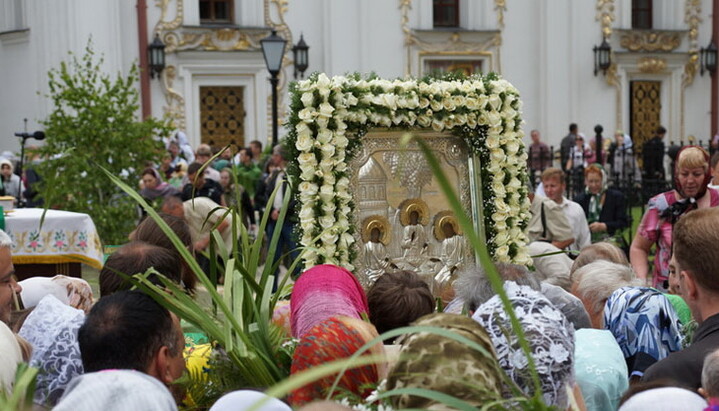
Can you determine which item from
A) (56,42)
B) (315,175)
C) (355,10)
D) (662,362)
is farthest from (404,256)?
(355,10)

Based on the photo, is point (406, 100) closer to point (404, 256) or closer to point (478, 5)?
point (404, 256)

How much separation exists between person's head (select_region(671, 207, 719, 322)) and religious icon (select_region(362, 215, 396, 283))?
8.78ft

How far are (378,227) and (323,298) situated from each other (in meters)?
2.46

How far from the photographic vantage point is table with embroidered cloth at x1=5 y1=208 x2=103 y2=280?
9.20 meters

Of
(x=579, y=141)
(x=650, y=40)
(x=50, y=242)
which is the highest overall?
(x=650, y=40)

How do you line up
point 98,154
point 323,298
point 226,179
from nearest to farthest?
point 323,298 → point 98,154 → point 226,179

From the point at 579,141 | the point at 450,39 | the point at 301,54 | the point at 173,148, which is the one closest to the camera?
the point at 173,148

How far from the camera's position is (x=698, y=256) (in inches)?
144

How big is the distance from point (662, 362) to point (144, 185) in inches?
409

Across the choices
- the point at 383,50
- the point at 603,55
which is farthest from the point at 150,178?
the point at 603,55

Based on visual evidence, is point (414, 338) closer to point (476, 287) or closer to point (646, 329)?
point (476, 287)

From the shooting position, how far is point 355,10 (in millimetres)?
25688

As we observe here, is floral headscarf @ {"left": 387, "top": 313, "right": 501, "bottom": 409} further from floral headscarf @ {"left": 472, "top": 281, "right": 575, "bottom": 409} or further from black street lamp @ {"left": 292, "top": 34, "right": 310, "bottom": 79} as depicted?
black street lamp @ {"left": 292, "top": 34, "right": 310, "bottom": 79}

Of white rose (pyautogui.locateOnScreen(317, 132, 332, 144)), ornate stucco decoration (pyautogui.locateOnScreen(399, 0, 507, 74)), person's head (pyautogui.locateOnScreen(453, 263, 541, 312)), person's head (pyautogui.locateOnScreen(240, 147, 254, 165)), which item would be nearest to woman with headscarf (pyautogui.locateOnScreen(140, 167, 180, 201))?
person's head (pyautogui.locateOnScreen(240, 147, 254, 165))
